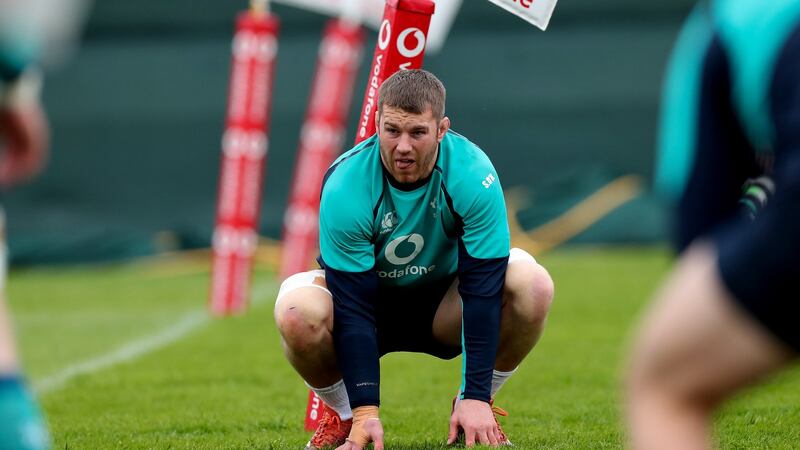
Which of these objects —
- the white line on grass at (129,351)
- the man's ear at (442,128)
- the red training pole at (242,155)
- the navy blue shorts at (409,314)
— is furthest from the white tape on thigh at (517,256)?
the red training pole at (242,155)

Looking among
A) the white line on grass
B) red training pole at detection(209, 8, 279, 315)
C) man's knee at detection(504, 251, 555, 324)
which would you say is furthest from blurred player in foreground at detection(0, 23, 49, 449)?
red training pole at detection(209, 8, 279, 315)

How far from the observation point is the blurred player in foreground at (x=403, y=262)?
4172 millimetres

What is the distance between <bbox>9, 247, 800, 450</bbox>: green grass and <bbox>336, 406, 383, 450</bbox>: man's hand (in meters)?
0.29

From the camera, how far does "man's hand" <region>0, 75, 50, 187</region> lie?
2354mm

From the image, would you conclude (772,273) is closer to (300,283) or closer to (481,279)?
(481,279)

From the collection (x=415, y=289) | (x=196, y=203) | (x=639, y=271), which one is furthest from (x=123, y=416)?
(x=196, y=203)

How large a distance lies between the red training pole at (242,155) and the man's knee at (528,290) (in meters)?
5.91

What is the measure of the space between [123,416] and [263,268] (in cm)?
929

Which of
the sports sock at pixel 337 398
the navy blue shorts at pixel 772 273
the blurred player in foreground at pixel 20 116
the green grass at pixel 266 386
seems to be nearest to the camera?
the navy blue shorts at pixel 772 273

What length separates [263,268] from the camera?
14.7 m

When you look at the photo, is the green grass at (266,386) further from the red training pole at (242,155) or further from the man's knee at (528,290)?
the man's knee at (528,290)

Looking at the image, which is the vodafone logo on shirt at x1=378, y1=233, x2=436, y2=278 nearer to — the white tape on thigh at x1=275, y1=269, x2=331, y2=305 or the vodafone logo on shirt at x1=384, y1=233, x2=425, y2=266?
the vodafone logo on shirt at x1=384, y1=233, x2=425, y2=266

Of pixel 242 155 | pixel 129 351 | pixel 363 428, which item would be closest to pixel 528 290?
pixel 363 428

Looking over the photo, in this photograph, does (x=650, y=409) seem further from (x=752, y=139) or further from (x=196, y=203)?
(x=196, y=203)
